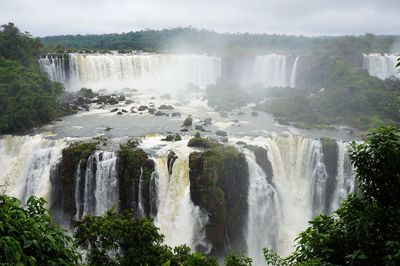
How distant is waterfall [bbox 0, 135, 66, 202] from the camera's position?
20.9 meters

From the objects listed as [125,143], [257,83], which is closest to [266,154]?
[125,143]

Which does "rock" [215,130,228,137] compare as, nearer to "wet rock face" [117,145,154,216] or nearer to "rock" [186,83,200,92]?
"wet rock face" [117,145,154,216]

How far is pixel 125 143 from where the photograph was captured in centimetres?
2191

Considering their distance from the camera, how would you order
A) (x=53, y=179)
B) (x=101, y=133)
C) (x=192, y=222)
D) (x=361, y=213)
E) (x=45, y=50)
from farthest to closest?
(x=45, y=50), (x=101, y=133), (x=53, y=179), (x=192, y=222), (x=361, y=213)

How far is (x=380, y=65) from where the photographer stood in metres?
40.6

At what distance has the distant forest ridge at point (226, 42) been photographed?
45841 mm

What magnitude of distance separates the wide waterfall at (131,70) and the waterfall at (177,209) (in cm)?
2150

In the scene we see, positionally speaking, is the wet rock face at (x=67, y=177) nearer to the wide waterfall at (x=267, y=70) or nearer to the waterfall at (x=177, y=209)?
the waterfall at (x=177, y=209)

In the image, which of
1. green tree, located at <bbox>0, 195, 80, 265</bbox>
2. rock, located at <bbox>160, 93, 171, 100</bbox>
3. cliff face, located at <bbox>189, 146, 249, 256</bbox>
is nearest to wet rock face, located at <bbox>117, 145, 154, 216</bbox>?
cliff face, located at <bbox>189, 146, 249, 256</bbox>

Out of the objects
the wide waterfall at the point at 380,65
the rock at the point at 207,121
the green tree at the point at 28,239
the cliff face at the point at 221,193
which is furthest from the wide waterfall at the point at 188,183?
the wide waterfall at the point at 380,65

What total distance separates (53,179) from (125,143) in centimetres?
400

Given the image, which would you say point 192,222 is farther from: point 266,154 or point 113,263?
point 113,263

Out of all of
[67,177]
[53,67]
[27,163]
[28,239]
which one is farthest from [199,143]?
[53,67]

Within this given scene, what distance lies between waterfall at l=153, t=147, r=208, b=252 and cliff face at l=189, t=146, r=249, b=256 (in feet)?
1.24
